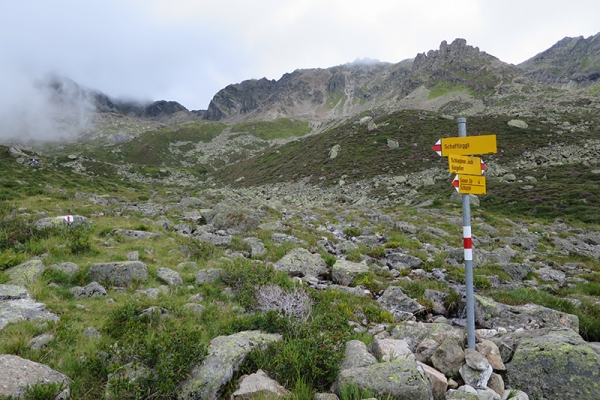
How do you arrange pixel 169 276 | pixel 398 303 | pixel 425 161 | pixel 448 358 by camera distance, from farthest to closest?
pixel 425 161 → pixel 169 276 → pixel 398 303 → pixel 448 358

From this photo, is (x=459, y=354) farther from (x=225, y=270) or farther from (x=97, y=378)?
(x=225, y=270)

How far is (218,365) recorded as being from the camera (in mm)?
4324

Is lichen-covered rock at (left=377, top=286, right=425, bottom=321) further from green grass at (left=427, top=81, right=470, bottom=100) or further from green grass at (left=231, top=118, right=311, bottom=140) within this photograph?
green grass at (left=231, top=118, right=311, bottom=140)

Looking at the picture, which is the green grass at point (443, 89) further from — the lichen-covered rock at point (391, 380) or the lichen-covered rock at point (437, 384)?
the lichen-covered rock at point (391, 380)

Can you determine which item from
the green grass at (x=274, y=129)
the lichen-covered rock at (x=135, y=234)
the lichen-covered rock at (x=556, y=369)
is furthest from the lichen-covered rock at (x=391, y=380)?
the green grass at (x=274, y=129)

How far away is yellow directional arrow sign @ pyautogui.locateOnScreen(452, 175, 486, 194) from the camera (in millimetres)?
5211

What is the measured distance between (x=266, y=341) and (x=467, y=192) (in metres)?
4.34

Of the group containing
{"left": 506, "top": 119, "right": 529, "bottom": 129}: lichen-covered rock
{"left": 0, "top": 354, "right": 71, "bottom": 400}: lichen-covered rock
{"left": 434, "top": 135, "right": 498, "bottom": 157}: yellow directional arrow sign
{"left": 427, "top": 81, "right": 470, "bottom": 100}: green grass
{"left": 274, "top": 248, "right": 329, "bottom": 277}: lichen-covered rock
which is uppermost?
{"left": 427, "top": 81, "right": 470, "bottom": 100}: green grass

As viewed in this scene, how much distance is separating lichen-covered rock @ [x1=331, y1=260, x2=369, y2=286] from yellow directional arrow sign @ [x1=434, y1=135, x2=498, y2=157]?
19.3 feet

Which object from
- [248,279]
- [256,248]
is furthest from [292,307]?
[256,248]

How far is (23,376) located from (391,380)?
4.65 metres

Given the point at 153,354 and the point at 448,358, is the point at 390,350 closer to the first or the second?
the point at 448,358

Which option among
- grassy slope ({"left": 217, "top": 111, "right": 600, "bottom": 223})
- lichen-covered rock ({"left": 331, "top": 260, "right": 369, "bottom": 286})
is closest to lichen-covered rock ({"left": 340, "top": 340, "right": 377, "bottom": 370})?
lichen-covered rock ({"left": 331, "top": 260, "right": 369, "bottom": 286})

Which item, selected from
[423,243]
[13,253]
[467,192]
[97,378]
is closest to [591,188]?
[423,243]
